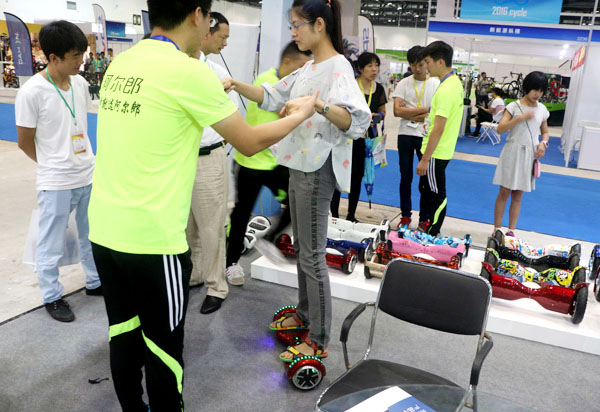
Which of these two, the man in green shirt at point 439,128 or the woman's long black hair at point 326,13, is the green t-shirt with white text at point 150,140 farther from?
the man in green shirt at point 439,128

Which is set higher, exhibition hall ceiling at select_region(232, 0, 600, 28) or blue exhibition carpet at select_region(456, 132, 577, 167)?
exhibition hall ceiling at select_region(232, 0, 600, 28)

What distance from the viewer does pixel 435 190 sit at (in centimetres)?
402

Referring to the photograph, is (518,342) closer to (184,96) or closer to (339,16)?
(339,16)

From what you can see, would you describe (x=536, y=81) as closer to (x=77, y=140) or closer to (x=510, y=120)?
(x=510, y=120)

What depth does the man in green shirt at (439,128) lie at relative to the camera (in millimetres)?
3738

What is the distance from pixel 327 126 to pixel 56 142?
1485mm

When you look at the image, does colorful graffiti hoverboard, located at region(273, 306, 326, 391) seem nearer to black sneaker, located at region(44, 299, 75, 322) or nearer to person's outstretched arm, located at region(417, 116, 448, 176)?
black sneaker, located at region(44, 299, 75, 322)

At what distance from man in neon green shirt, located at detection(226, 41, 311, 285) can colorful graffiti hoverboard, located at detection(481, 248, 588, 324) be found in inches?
53.3

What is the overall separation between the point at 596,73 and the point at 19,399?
10.0 m

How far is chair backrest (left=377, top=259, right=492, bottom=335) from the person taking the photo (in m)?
1.87

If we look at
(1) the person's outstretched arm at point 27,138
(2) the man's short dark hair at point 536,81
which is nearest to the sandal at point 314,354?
(1) the person's outstretched arm at point 27,138

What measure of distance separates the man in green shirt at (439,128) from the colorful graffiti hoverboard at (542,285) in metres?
0.89

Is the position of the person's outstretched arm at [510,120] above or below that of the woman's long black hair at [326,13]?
below

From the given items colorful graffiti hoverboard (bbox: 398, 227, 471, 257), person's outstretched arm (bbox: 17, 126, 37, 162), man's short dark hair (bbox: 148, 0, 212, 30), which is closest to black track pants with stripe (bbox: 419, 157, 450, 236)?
colorful graffiti hoverboard (bbox: 398, 227, 471, 257)
